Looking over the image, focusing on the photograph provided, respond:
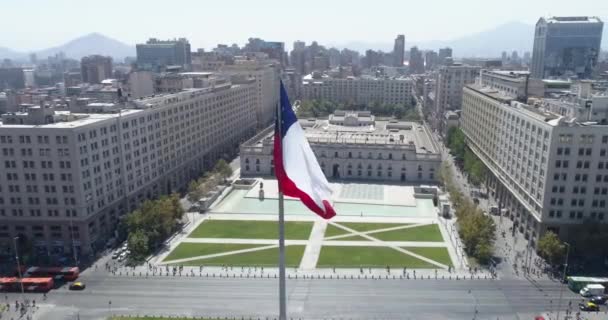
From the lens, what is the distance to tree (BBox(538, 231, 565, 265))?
7988cm

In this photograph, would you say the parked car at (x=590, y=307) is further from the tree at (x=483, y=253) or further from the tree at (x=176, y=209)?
the tree at (x=176, y=209)

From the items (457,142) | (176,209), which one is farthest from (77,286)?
(457,142)

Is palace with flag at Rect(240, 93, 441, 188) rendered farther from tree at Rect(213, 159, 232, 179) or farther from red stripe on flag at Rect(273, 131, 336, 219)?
red stripe on flag at Rect(273, 131, 336, 219)

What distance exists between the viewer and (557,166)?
84.8 meters

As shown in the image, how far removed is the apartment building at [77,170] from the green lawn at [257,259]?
2284 centimetres

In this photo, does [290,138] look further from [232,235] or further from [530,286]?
[232,235]

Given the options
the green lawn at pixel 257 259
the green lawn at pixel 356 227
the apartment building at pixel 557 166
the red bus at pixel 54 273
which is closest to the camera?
the red bus at pixel 54 273

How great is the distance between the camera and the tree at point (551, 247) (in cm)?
7988

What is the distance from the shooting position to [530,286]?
76125 mm

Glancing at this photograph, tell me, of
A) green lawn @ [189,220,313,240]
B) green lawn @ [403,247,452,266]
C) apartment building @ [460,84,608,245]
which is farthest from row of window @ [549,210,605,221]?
green lawn @ [189,220,313,240]

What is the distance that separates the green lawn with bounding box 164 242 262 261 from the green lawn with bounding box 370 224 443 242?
25533 millimetres

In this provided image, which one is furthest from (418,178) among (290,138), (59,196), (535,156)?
(290,138)

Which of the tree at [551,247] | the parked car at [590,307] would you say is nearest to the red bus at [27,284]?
the parked car at [590,307]

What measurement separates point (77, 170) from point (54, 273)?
1765cm
